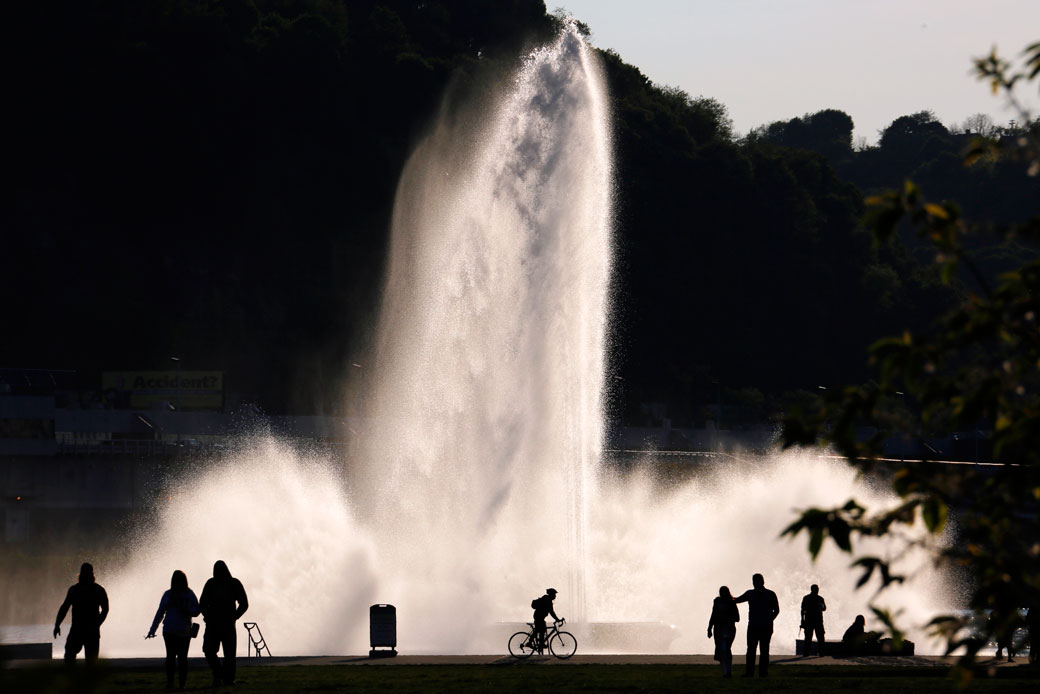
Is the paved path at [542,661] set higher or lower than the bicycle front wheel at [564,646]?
higher

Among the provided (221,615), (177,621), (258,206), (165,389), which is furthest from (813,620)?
(258,206)

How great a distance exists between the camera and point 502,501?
33875 millimetres

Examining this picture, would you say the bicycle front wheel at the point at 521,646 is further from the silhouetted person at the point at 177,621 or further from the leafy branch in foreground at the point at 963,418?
the leafy branch in foreground at the point at 963,418

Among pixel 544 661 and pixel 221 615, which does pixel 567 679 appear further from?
pixel 221 615

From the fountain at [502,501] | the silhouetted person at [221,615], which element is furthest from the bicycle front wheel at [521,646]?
the silhouetted person at [221,615]

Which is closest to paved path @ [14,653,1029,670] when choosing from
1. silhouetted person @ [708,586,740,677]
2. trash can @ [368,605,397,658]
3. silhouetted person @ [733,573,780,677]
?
trash can @ [368,605,397,658]

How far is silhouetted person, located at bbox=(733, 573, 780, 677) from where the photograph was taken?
20297 millimetres

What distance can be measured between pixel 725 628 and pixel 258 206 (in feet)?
237

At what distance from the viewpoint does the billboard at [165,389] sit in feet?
263

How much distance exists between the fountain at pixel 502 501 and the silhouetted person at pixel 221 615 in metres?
10.7

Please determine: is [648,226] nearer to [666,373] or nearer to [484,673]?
[666,373]

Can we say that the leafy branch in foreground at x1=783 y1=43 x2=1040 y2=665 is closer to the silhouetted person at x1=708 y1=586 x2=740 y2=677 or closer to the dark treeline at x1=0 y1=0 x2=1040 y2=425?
the silhouetted person at x1=708 y1=586 x2=740 y2=677

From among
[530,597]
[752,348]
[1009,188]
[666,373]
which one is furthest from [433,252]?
[1009,188]

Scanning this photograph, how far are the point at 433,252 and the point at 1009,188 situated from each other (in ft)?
491
